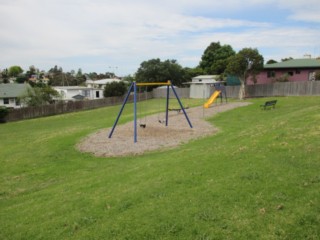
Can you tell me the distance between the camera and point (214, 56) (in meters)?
67.8

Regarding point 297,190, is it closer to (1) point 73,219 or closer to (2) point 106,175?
(1) point 73,219

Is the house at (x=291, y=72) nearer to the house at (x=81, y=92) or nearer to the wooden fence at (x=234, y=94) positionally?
the wooden fence at (x=234, y=94)

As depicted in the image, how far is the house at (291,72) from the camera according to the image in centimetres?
3747

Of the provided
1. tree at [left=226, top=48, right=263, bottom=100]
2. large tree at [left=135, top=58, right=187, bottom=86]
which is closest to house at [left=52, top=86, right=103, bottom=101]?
large tree at [left=135, top=58, right=187, bottom=86]

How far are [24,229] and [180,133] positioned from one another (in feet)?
35.7

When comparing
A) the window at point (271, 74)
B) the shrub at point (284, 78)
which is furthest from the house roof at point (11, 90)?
the shrub at point (284, 78)

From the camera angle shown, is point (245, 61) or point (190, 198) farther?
point (245, 61)

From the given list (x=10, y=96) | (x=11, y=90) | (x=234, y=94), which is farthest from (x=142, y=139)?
(x=11, y=90)

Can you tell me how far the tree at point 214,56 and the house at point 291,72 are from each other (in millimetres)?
22888

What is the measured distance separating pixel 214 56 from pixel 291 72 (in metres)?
30.6

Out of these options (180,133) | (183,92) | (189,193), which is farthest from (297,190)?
(183,92)

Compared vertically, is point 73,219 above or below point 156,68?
below

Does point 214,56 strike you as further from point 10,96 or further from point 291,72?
point 10,96

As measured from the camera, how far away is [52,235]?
5035mm
